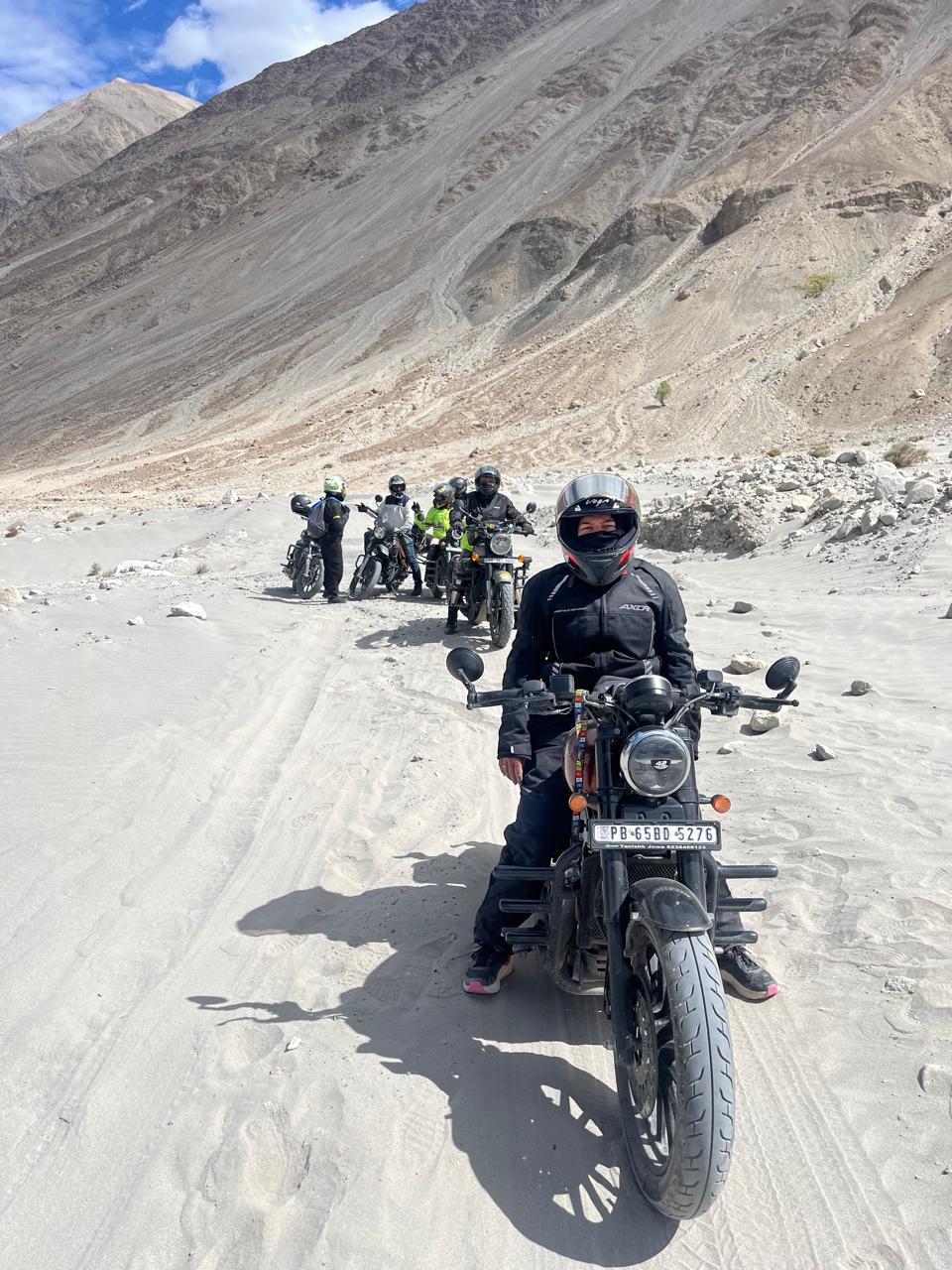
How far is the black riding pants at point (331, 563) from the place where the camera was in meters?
12.6

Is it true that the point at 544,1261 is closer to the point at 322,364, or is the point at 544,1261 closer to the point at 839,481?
the point at 839,481

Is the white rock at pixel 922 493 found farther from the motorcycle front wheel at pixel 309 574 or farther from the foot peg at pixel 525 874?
the foot peg at pixel 525 874

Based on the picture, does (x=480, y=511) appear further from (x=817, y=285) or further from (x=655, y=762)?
(x=817, y=285)

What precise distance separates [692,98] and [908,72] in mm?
12982

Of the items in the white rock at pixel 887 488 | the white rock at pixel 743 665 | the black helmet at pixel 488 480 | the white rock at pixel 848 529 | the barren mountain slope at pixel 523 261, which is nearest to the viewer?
the white rock at pixel 743 665

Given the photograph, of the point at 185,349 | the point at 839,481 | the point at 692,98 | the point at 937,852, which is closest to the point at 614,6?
the point at 692,98

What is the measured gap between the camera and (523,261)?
50.3 m

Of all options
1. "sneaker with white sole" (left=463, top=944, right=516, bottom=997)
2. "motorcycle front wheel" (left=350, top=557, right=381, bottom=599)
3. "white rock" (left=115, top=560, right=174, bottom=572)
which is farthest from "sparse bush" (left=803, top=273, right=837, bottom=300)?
"sneaker with white sole" (left=463, top=944, right=516, bottom=997)

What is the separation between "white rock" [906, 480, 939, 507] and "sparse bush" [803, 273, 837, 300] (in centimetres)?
2741

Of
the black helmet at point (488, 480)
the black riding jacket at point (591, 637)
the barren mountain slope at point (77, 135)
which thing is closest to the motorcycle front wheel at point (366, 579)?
the black helmet at point (488, 480)

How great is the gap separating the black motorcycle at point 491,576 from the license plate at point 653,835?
6.80 metres

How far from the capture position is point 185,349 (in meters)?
50.6

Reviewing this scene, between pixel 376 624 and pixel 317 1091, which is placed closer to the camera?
pixel 317 1091

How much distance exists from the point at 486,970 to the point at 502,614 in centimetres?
626
